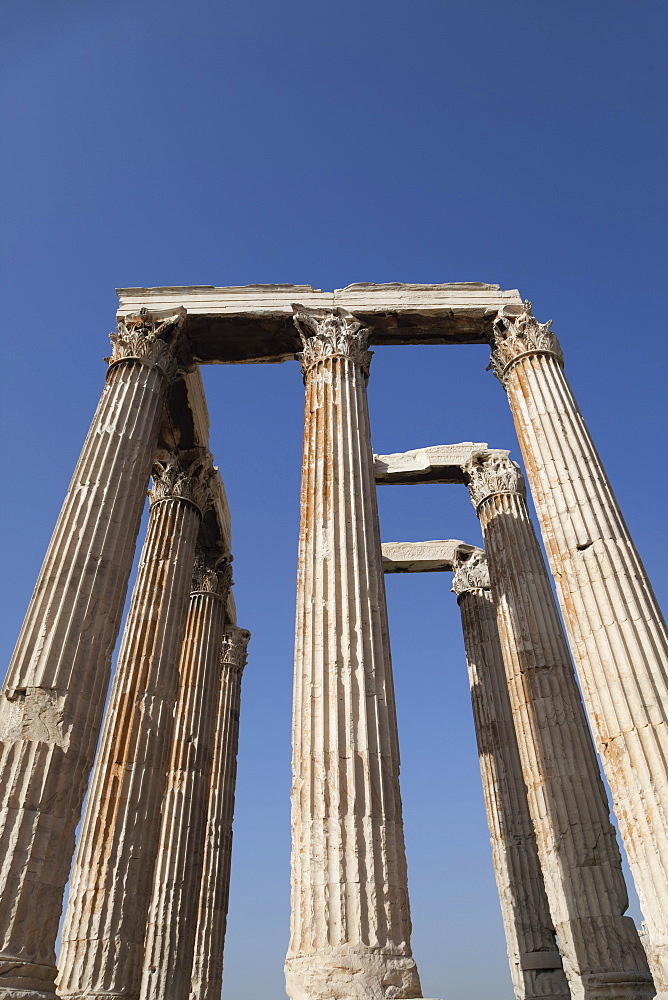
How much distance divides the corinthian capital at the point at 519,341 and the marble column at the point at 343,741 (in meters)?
3.45

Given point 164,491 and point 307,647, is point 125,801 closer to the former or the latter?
point 307,647

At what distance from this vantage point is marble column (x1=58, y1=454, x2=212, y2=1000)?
11625 mm

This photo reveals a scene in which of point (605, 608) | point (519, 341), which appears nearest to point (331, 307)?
point (519, 341)

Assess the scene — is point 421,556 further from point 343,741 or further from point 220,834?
point 343,741

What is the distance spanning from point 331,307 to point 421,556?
10.7m

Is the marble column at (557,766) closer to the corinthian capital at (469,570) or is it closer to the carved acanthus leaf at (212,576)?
the corinthian capital at (469,570)

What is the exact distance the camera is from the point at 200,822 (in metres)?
16.7

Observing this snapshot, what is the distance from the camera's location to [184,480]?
1778cm

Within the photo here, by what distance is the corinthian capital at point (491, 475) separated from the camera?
19156mm

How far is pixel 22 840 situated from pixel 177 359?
396 inches

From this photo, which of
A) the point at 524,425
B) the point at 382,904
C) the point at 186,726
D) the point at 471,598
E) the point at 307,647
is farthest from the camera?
the point at 471,598

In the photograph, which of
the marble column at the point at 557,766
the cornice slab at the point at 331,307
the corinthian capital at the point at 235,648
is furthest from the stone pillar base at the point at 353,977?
the corinthian capital at the point at 235,648

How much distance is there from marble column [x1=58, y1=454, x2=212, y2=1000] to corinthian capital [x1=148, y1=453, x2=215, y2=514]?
0.03 meters

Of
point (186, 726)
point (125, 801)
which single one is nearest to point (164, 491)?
point (186, 726)
